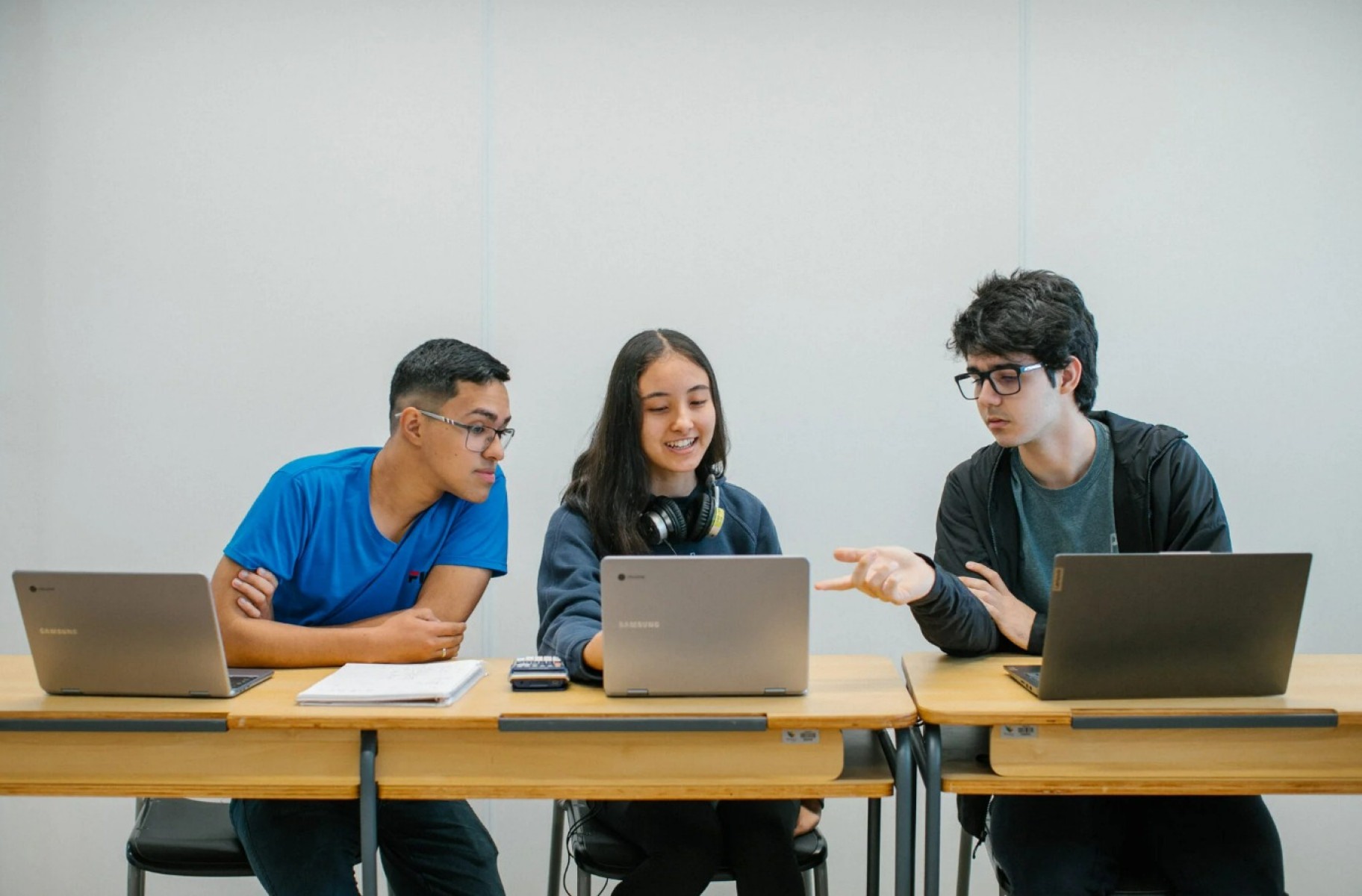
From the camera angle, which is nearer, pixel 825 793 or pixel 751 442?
pixel 825 793

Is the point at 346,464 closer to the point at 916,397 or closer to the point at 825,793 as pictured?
the point at 825,793

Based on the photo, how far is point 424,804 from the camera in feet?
7.07

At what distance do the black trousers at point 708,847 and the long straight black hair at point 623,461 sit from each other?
507 mm

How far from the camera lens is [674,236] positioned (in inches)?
127

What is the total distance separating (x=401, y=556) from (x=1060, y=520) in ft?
4.47

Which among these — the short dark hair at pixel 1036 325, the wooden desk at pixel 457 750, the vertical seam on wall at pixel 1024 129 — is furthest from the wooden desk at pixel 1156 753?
the vertical seam on wall at pixel 1024 129

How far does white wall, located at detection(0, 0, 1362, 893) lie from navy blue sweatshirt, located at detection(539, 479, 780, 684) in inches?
34.3

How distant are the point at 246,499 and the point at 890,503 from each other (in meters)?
1.88

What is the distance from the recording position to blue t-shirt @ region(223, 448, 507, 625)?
2334mm

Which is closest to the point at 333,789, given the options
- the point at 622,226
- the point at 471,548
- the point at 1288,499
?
the point at 471,548

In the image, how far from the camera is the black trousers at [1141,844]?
72.7 inches

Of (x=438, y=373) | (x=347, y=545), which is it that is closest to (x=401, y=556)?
(x=347, y=545)

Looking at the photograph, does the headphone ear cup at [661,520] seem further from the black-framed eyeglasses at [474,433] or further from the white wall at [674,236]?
the white wall at [674,236]

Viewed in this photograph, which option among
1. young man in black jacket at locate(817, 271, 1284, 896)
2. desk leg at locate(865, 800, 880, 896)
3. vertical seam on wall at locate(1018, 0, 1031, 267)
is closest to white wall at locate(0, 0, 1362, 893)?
vertical seam on wall at locate(1018, 0, 1031, 267)
